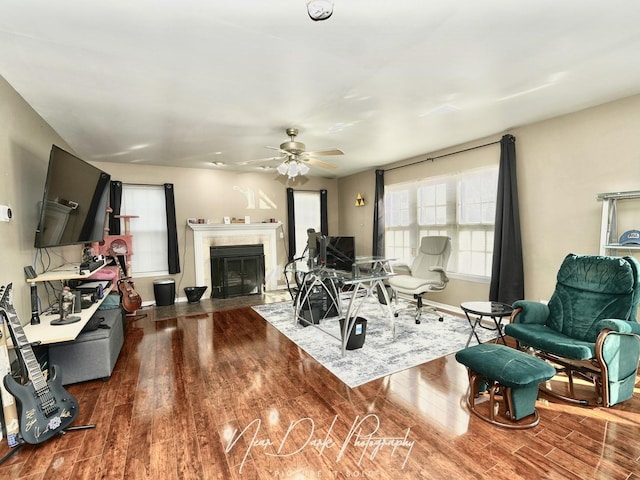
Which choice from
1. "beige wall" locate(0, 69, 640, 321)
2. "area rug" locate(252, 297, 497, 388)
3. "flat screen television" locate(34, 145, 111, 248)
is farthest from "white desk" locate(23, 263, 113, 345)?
"area rug" locate(252, 297, 497, 388)

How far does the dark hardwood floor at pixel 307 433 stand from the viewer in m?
1.69

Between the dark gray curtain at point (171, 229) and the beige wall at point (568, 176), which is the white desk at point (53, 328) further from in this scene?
the beige wall at point (568, 176)

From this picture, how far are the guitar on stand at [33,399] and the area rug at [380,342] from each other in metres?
Answer: 1.97

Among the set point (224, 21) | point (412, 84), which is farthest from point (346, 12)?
point (412, 84)

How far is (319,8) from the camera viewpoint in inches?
55.0

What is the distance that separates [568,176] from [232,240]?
5.32 metres

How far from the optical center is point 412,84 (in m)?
2.62

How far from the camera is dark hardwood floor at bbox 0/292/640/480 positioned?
169cm

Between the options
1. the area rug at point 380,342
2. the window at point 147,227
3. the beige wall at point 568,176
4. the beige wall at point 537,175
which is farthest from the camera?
the window at point 147,227

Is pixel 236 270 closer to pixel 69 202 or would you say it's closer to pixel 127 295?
pixel 127 295

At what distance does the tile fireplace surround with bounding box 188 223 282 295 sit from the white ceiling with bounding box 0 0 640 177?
2.39 m

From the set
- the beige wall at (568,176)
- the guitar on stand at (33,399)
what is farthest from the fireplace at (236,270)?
the beige wall at (568,176)

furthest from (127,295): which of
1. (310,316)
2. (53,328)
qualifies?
(310,316)

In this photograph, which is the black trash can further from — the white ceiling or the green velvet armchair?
the green velvet armchair
